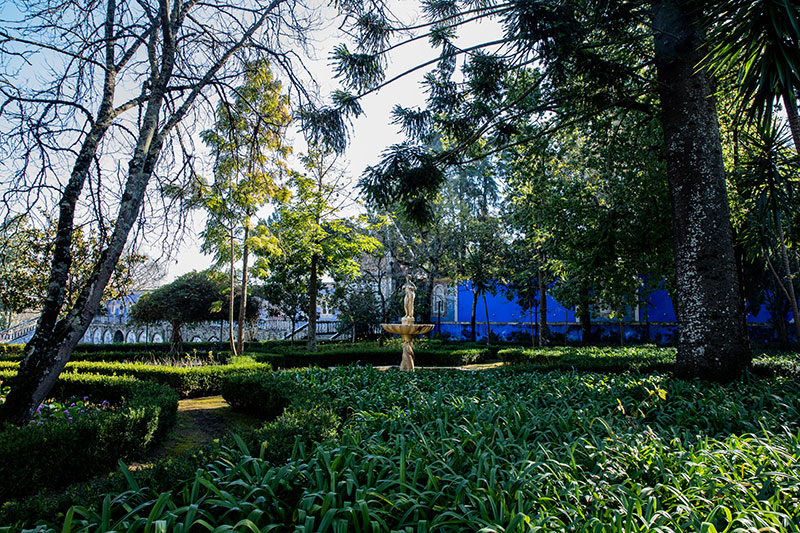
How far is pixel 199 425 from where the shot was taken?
676 centimetres

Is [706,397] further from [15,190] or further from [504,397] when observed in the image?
[15,190]

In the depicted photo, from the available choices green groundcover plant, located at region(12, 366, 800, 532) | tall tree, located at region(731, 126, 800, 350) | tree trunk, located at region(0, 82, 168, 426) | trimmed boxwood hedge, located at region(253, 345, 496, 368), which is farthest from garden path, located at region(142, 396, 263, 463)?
tall tree, located at region(731, 126, 800, 350)

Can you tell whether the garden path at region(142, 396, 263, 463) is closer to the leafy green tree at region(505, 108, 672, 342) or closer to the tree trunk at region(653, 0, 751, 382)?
the tree trunk at region(653, 0, 751, 382)

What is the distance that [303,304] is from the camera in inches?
946

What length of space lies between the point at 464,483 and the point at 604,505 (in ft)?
2.31

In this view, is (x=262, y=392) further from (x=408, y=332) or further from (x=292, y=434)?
(x=408, y=332)

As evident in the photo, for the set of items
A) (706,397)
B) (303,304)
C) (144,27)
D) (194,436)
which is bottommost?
(194,436)

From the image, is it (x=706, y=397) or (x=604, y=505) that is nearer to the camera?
(x=604, y=505)

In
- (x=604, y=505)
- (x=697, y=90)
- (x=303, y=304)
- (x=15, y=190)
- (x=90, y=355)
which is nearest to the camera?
(x=604, y=505)

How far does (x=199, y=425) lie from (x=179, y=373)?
2.60m

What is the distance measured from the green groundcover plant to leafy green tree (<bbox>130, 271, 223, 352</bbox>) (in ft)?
51.1

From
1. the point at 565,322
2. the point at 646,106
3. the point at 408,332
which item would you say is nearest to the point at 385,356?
the point at 408,332

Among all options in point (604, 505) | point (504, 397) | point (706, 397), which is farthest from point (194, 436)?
point (706, 397)

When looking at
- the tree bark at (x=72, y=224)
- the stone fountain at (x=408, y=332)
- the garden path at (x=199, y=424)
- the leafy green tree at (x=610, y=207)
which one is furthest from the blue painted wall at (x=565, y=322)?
the tree bark at (x=72, y=224)
